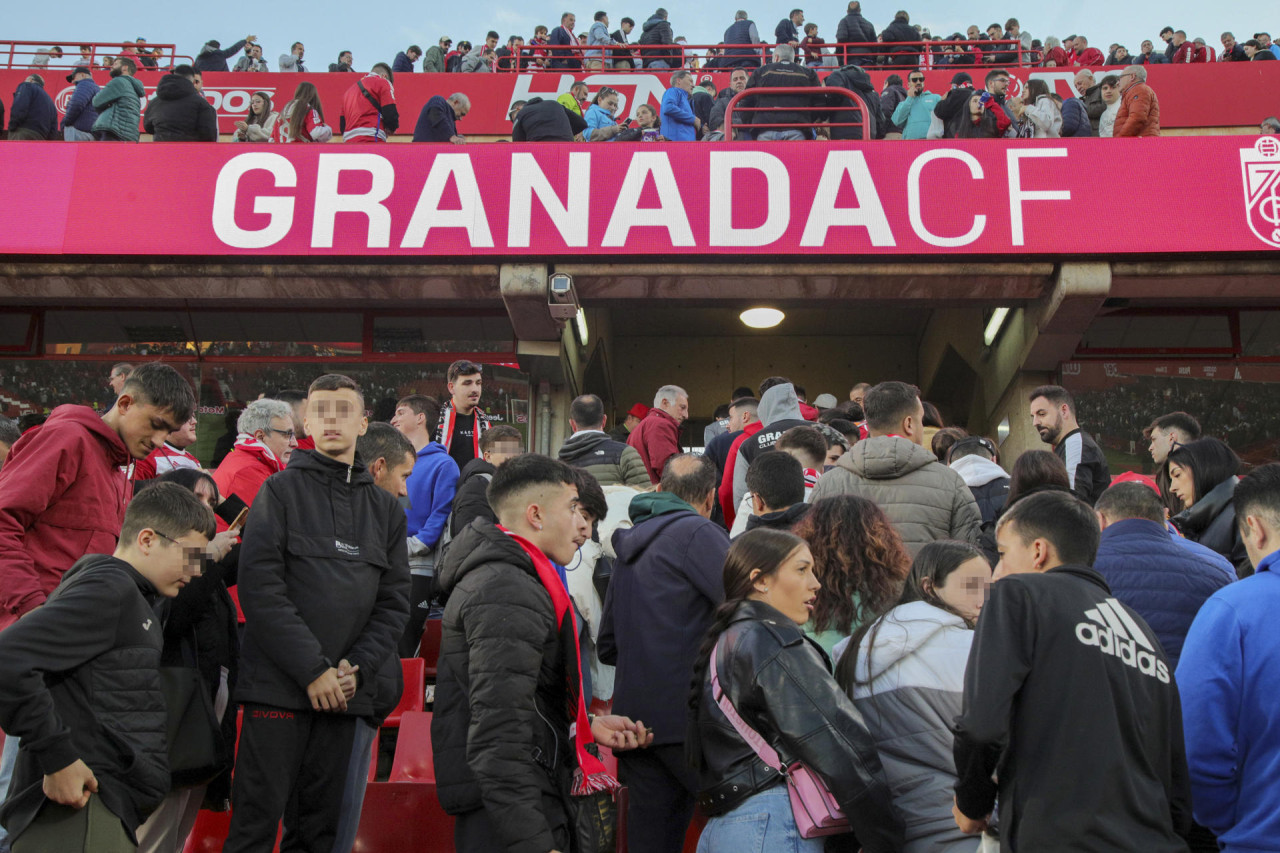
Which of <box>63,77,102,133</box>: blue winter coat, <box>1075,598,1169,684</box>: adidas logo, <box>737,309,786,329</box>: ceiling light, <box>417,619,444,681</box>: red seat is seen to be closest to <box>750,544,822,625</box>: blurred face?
<box>1075,598,1169,684</box>: adidas logo

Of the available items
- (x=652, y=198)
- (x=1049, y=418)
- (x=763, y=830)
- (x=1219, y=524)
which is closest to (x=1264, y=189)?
(x=1049, y=418)

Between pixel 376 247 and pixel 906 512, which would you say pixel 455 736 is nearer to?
pixel 906 512

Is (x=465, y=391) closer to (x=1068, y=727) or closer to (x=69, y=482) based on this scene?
(x=69, y=482)

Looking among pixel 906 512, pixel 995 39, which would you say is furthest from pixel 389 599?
pixel 995 39

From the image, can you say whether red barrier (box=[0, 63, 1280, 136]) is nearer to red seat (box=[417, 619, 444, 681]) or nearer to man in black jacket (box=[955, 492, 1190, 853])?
red seat (box=[417, 619, 444, 681])

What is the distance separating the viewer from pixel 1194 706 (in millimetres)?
3361

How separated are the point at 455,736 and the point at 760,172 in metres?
8.61

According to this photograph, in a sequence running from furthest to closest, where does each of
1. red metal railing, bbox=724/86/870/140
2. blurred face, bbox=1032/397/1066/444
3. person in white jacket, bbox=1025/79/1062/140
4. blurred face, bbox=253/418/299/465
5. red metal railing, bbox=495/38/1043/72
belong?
1. red metal railing, bbox=495/38/1043/72
2. person in white jacket, bbox=1025/79/1062/140
3. red metal railing, bbox=724/86/870/140
4. blurred face, bbox=1032/397/1066/444
5. blurred face, bbox=253/418/299/465

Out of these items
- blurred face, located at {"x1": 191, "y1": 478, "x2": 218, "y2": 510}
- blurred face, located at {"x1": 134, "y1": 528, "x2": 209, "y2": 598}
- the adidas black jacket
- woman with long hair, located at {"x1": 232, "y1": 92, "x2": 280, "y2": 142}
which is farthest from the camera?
woman with long hair, located at {"x1": 232, "y1": 92, "x2": 280, "y2": 142}

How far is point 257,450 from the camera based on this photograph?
6016 millimetres

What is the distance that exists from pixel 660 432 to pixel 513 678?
543cm

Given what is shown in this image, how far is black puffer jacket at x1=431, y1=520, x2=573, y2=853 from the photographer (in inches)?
129

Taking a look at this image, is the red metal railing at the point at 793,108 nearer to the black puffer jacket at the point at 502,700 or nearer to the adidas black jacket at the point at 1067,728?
the black puffer jacket at the point at 502,700

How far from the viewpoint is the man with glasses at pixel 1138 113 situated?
11602mm
